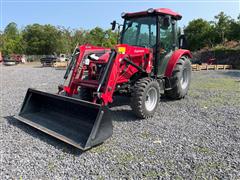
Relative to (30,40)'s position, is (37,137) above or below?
below

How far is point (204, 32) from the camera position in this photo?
2841 centimetres

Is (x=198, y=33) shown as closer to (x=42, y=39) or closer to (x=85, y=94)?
(x=85, y=94)

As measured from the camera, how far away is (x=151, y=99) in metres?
5.08

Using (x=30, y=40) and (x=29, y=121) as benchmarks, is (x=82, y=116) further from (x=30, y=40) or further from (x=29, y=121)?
(x=30, y=40)

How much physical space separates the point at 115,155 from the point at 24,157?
129 cm

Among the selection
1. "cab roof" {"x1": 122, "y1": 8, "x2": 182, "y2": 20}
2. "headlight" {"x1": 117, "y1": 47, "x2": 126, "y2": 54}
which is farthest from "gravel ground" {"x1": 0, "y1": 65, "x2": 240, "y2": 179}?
"cab roof" {"x1": 122, "y1": 8, "x2": 182, "y2": 20}

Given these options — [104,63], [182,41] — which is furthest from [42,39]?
[104,63]

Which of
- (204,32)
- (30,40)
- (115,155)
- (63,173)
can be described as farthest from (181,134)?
(30,40)

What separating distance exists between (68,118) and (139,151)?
1.53 m

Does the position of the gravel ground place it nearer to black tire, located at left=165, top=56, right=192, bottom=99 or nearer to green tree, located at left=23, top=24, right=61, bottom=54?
black tire, located at left=165, top=56, right=192, bottom=99

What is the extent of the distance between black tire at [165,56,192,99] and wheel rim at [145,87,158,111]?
126 centimetres

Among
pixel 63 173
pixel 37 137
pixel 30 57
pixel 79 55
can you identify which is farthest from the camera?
pixel 30 57

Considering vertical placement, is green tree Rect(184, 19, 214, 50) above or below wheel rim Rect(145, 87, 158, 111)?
above

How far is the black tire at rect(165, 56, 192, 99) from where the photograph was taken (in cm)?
607
